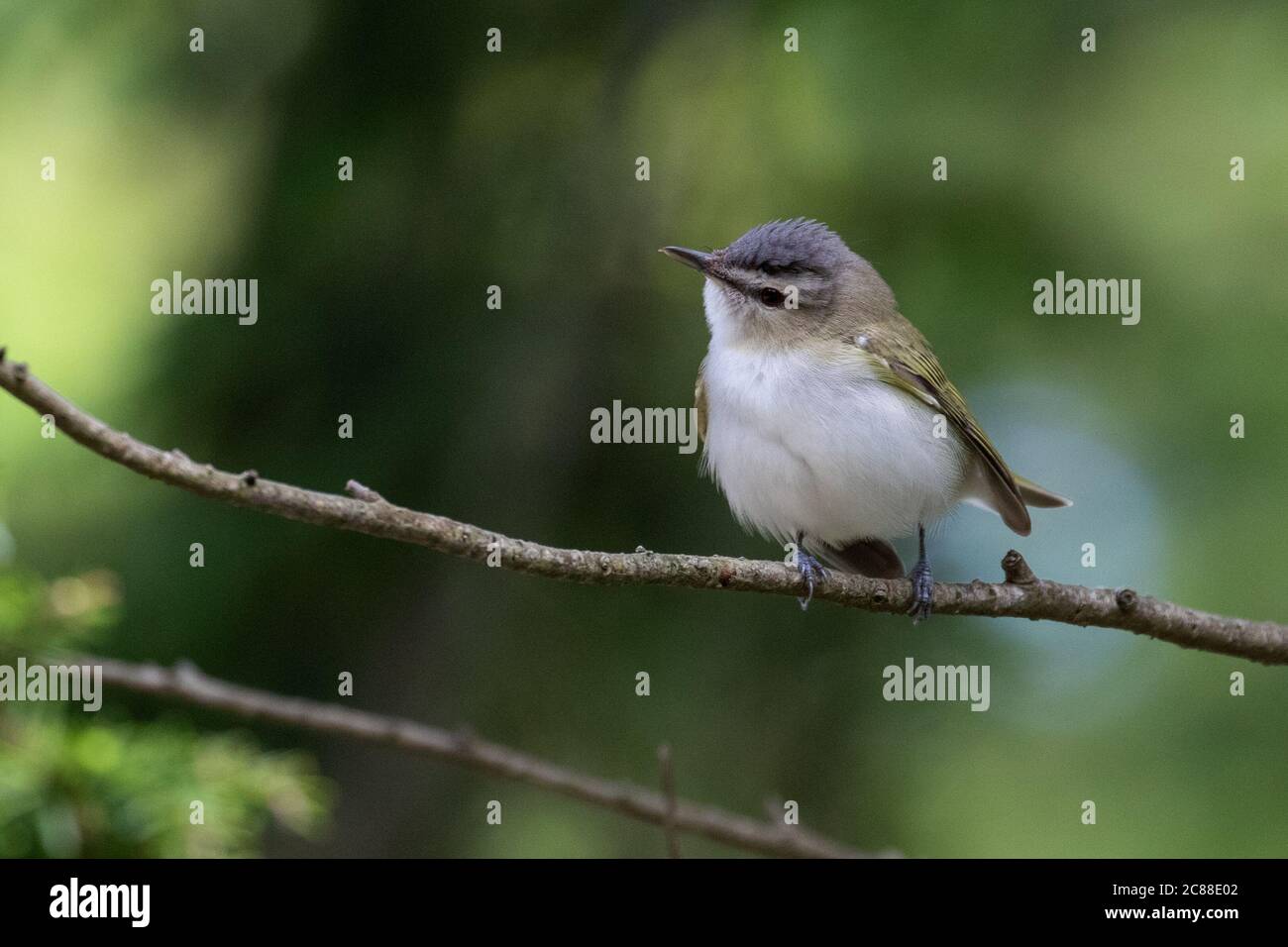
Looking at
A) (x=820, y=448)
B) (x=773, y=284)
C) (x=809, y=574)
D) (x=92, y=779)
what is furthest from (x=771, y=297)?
(x=92, y=779)

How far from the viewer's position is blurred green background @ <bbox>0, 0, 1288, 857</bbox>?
143 inches

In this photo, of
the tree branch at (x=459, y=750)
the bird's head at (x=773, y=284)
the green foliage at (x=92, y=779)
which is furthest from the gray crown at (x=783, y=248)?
the green foliage at (x=92, y=779)

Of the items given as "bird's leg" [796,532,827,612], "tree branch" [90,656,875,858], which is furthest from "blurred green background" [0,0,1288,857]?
"bird's leg" [796,532,827,612]

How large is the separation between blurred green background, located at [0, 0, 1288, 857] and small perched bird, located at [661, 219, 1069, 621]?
29cm

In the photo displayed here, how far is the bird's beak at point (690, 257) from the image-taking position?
3.81 meters

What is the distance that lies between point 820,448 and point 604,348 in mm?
844

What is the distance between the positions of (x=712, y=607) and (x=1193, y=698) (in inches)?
68.7

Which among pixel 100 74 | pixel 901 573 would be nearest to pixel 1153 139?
pixel 901 573

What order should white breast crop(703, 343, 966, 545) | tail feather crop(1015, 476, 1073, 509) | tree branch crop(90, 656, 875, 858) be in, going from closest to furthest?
1. tree branch crop(90, 656, 875, 858)
2. white breast crop(703, 343, 966, 545)
3. tail feather crop(1015, 476, 1073, 509)

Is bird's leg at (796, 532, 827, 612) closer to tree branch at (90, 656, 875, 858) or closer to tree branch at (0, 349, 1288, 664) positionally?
tree branch at (0, 349, 1288, 664)

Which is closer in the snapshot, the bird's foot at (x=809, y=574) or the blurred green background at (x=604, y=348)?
the bird's foot at (x=809, y=574)

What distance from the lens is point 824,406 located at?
12.0 feet

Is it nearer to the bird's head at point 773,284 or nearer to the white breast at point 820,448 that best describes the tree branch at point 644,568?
the white breast at point 820,448

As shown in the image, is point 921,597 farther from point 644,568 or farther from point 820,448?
point 644,568
